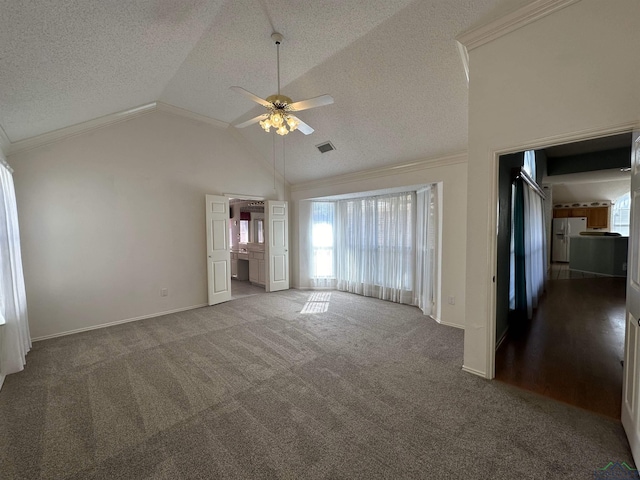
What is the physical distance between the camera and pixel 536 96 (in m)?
2.14

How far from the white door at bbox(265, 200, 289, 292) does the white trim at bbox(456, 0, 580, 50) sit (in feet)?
14.3

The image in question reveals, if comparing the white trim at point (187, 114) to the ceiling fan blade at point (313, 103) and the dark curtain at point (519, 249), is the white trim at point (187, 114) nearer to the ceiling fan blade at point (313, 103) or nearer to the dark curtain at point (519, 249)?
the ceiling fan blade at point (313, 103)

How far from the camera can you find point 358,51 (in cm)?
287

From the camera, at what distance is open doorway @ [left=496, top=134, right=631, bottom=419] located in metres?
2.43

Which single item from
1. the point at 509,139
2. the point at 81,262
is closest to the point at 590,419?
the point at 509,139

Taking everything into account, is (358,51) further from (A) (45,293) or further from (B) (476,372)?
(A) (45,293)

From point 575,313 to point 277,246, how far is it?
17.9 feet

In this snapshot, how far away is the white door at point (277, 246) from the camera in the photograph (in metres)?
5.91

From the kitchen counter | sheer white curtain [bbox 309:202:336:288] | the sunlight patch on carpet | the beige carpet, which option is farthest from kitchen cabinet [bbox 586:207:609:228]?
the sunlight patch on carpet

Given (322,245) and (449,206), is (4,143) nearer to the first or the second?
(322,245)

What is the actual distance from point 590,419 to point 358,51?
380cm

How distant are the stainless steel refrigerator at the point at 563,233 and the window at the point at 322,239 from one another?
867 centimetres

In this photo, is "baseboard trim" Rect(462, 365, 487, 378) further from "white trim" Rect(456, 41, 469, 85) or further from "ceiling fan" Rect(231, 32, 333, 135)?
"white trim" Rect(456, 41, 469, 85)

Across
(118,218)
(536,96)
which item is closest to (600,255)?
(536,96)
